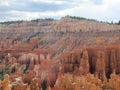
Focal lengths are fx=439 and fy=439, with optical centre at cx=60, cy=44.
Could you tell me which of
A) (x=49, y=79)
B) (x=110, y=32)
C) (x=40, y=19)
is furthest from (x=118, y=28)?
(x=40, y=19)

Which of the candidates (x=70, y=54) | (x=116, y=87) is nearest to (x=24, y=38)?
(x=70, y=54)

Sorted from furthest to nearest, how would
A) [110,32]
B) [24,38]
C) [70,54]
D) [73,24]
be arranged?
[24,38] < [73,24] < [110,32] < [70,54]

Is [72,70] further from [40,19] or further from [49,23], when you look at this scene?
[40,19]

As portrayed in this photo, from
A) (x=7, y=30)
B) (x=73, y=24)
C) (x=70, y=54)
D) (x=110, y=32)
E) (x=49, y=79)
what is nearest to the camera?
(x=49, y=79)

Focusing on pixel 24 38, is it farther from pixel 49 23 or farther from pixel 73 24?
pixel 73 24

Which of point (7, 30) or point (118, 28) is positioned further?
point (7, 30)

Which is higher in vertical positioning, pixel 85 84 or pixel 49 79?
pixel 85 84
